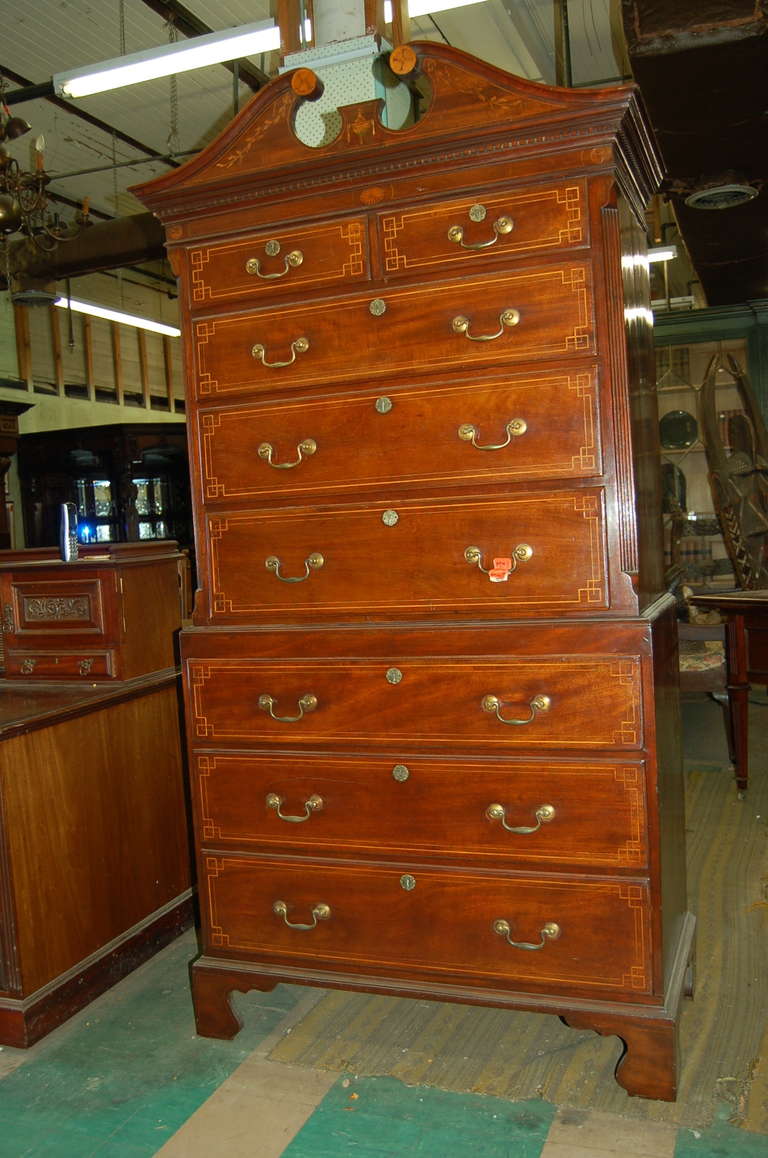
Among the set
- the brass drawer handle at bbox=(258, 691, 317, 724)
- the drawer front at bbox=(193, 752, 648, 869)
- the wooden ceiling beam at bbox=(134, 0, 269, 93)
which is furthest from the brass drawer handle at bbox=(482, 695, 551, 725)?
the wooden ceiling beam at bbox=(134, 0, 269, 93)

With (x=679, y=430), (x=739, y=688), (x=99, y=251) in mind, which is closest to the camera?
(x=739, y=688)

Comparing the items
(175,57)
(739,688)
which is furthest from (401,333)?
(175,57)

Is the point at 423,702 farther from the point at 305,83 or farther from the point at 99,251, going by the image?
the point at 99,251

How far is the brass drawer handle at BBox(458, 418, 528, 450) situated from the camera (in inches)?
81.0

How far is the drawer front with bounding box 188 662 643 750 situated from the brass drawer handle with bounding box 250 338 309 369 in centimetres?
72

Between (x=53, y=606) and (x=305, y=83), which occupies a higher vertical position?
(x=305, y=83)

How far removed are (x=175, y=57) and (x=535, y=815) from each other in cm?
408

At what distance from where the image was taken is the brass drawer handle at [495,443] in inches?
81.0

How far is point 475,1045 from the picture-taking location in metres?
2.31

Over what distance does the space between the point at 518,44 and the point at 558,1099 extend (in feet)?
21.3

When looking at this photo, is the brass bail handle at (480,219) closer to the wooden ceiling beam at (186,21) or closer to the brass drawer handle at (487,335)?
the brass drawer handle at (487,335)

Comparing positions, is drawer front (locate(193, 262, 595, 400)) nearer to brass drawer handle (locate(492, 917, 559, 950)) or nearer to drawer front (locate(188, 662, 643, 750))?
drawer front (locate(188, 662, 643, 750))

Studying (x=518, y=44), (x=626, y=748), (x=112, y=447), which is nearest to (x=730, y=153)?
(x=518, y=44)

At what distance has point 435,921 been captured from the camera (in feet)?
7.16
